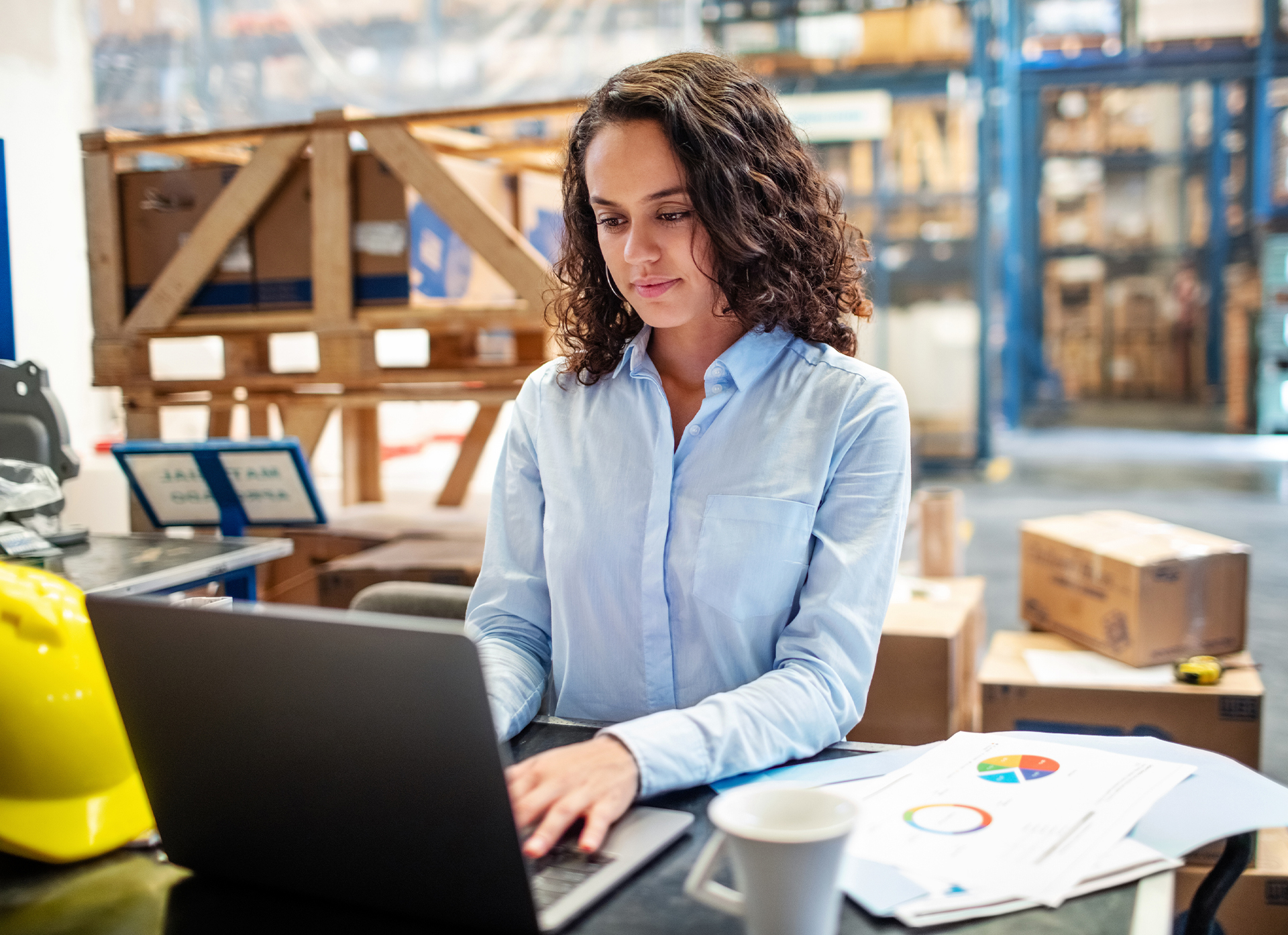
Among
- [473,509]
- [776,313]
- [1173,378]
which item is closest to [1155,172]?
[1173,378]

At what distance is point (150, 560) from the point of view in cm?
252

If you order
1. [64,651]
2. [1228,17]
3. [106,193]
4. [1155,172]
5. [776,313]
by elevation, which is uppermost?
[1228,17]

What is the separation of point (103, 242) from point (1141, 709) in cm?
347

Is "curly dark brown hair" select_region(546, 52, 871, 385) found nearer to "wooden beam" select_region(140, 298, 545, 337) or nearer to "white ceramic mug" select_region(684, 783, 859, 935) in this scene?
"white ceramic mug" select_region(684, 783, 859, 935)

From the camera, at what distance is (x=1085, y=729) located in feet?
8.66

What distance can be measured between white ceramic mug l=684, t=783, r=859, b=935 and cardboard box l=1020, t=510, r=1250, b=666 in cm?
221

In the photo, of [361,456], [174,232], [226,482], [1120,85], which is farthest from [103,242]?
[1120,85]

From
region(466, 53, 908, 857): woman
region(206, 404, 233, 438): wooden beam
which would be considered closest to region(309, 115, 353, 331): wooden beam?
region(206, 404, 233, 438): wooden beam

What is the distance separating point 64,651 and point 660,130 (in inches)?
35.9

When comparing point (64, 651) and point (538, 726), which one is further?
point (538, 726)

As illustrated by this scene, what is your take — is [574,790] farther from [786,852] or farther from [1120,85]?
[1120,85]

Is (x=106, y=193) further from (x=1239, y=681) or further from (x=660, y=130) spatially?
(x=1239, y=681)

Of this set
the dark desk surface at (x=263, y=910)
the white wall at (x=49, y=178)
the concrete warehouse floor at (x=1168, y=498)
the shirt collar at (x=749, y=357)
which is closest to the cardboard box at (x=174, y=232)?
the white wall at (x=49, y=178)

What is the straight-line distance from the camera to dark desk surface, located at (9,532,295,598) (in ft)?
7.55
